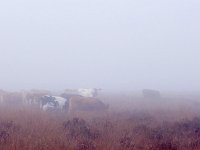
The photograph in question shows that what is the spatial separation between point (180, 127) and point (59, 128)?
3.80 meters

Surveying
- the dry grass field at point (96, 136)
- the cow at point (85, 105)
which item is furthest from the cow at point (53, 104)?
the dry grass field at point (96, 136)

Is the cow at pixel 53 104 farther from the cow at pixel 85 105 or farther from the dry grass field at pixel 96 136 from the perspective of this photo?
the dry grass field at pixel 96 136

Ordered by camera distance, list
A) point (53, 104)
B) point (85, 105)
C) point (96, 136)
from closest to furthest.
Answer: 1. point (96, 136)
2. point (53, 104)
3. point (85, 105)

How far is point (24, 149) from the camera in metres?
7.93

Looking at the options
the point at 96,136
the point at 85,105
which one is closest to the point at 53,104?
the point at 85,105

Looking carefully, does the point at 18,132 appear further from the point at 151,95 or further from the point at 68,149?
the point at 151,95

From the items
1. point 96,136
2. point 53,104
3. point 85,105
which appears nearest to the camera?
point 96,136

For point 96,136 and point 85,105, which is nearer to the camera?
point 96,136

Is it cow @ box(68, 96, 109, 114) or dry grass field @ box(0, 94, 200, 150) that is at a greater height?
cow @ box(68, 96, 109, 114)

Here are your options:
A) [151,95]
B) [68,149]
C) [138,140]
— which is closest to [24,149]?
[68,149]

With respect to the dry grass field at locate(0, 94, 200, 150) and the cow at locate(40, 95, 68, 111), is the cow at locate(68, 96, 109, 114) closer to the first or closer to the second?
the cow at locate(40, 95, 68, 111)

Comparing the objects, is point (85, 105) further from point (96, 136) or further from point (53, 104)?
point (96, 136)

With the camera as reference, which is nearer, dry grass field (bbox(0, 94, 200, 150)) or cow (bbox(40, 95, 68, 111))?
dry grass field (bbox(0, 94, 200, 150))

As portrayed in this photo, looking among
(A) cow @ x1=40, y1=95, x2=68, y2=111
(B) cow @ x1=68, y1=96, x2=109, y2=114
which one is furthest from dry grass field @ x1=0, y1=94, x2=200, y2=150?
(B) cow @ x1=68, y1=96, x2=109, y2=114
